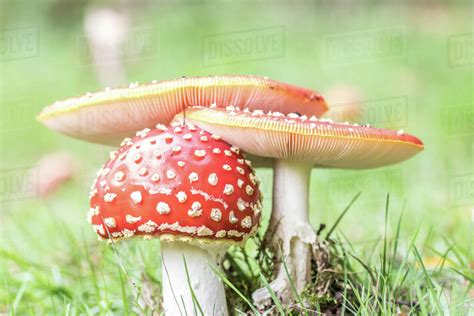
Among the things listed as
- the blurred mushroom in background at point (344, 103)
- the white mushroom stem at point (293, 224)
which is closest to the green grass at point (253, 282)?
the white mushroom stem at point (293, 224)

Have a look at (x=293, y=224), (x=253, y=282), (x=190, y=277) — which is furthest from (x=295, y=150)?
(x=253, y=282)

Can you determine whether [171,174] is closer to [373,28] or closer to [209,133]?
[209,133]

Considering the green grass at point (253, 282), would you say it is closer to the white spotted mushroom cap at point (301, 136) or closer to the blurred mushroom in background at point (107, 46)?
the white spotted mushroom cap at point (301, 136)

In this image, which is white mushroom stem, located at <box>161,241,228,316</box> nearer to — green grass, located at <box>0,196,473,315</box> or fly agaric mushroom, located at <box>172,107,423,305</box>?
green grass, located at <box>0,196,473,315</box>

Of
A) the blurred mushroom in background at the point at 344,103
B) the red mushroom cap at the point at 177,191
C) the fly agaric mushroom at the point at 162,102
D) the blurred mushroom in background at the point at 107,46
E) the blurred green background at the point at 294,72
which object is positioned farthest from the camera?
the blurred mushroom in background at the point at 107,46

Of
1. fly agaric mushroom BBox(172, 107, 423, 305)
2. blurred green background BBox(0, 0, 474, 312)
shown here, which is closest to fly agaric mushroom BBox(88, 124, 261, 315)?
fly agaric mushroom BBox(172, 107, 423, 305)

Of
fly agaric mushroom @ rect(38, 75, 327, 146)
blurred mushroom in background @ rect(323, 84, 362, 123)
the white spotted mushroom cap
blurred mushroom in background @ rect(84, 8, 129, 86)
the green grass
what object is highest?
blurred mushroom in background @ rect(84, 8, 129, 86)

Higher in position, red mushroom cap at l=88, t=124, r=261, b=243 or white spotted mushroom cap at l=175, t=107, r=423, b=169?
white spotted mushroom cap at l=175, t=107, r=423, b=169
